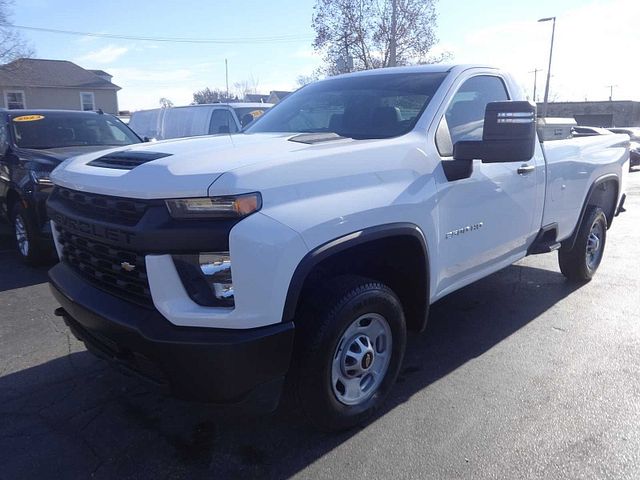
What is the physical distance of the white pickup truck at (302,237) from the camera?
7.45 feet

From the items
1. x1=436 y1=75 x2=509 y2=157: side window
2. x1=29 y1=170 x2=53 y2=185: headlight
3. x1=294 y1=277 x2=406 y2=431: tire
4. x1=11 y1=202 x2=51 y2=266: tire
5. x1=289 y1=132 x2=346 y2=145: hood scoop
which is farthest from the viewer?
x1=11 y1=202 x2=51 y2=266: tire

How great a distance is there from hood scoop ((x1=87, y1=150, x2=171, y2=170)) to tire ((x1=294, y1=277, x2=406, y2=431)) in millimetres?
1088

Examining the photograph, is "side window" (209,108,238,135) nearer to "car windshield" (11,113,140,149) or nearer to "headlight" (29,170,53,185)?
"car windshield" (11,113,140,149)

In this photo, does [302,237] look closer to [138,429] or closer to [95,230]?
[95,230]

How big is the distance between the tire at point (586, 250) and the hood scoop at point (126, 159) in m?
3.94

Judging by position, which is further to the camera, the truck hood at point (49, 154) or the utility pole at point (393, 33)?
the utility pole at point (393, 33)

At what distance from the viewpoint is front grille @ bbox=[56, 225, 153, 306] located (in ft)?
7.95

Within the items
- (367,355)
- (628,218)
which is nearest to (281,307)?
(367,355)

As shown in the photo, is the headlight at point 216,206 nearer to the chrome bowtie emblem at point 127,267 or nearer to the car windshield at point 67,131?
the chrome bowtie emblem at point 127,267

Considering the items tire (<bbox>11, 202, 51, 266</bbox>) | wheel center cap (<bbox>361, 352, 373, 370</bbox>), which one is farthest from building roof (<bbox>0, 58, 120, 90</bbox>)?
wheel center cap (<bbox>361, 352, 373, 370</bbox>)

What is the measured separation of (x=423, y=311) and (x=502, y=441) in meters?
0.81

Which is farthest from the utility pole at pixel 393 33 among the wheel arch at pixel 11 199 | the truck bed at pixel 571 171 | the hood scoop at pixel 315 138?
the hood scoop at pixel 315 138

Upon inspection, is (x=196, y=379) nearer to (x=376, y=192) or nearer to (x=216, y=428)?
(x=216, y=428)

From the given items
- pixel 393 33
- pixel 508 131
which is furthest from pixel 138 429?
pixel 393 33
